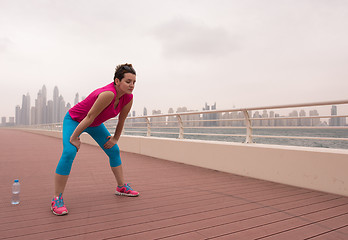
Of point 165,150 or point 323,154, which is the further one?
point 165,150

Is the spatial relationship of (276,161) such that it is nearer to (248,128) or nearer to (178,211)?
(248,128)

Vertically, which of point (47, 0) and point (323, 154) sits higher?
point (47, 0)

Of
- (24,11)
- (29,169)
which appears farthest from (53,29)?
(29,169)

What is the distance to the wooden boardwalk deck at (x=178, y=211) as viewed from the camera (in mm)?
2105

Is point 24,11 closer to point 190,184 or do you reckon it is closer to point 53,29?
point 53,29

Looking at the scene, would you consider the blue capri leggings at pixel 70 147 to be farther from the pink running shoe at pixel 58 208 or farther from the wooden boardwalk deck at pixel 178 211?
the wooden boardwalk deck at pixel 178 211

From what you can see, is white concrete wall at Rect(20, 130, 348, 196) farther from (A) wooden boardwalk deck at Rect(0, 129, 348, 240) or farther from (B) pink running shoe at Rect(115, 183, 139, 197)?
(B) pink running shoe at Rect(115, 183, 139, 197)

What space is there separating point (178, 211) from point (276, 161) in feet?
7.21

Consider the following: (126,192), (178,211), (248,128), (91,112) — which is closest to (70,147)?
(91,112)

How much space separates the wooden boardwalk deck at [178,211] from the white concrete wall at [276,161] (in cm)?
19

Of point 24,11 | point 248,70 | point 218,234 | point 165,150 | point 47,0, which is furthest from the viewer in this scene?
point 248,70

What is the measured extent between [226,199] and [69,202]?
194 centimetres

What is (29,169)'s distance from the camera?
5.51m

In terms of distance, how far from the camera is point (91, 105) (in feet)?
9.18
